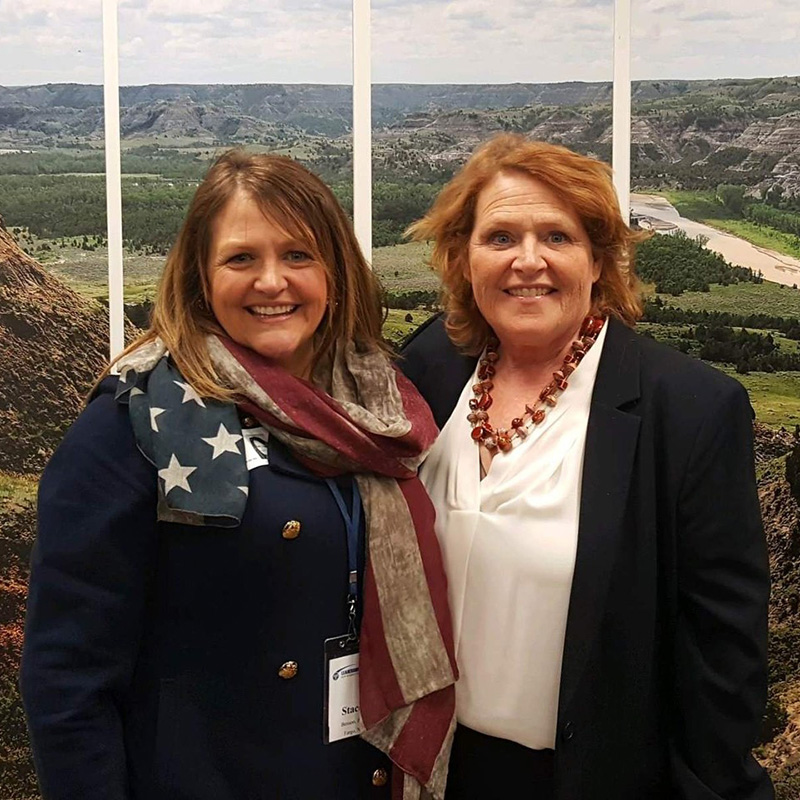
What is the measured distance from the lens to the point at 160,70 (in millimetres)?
2494

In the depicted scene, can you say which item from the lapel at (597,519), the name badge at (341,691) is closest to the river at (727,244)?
the lapel at (597,519)

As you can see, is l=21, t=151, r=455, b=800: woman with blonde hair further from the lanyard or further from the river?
the river

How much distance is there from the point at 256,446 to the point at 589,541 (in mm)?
522

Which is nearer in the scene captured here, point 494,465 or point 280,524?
point 280,524

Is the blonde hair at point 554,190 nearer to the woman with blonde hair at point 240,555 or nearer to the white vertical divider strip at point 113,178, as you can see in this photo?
the woman with blonde hair at point 240,555

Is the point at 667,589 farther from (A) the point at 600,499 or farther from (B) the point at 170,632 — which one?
(B) the point at 170,632

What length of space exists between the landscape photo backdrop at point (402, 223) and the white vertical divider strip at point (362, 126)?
0.03m

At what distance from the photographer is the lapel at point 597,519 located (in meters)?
1.44

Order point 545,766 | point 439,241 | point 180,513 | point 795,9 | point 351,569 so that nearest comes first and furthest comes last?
point 180,513 → point 351,569 → point 545,766 → point 439,241 → point 795,9

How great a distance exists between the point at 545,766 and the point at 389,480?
0.53 metres

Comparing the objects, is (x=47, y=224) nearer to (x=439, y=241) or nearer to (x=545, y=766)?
(x=439, y=241)

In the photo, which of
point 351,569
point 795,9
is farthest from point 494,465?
point 795,9

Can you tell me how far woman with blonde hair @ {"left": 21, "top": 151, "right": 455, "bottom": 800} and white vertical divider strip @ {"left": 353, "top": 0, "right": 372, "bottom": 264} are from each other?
108cm

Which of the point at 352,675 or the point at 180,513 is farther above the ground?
the point at 180,513
